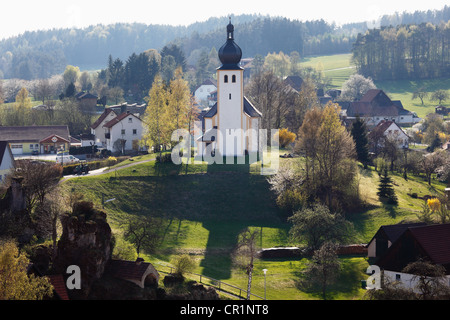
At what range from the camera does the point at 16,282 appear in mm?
28984

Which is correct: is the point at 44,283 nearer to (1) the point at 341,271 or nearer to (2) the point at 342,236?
(1) the point at 341,271

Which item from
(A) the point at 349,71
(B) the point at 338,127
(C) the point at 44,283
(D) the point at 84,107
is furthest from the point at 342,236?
(A) the point at 349,71

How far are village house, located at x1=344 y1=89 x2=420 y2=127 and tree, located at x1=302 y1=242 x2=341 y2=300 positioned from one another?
240 ft

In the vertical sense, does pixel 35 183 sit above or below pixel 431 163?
above

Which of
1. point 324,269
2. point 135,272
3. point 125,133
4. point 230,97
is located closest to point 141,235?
point 135,272

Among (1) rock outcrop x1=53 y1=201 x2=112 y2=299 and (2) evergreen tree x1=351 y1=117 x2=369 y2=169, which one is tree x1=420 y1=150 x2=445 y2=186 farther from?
(1) rock outcrop x1=53 y1=201 x2=112 y2=299

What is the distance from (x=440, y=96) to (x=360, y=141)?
64.3 meters

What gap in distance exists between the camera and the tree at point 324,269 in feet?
131

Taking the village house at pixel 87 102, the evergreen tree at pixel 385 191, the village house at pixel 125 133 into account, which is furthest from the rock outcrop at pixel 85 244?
the village house at pixel 87 102

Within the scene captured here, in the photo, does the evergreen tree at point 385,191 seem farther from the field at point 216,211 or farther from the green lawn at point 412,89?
the green lawn at point 412,89

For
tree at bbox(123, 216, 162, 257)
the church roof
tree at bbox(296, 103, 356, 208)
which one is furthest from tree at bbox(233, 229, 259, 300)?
the church roof

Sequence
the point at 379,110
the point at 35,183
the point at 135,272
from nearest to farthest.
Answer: the point at 135,272
the point at 35,183
the point at 379,110

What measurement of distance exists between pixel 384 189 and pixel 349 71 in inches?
4448

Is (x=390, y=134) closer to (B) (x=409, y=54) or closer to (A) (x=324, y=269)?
(A) (x=324, y=269)
